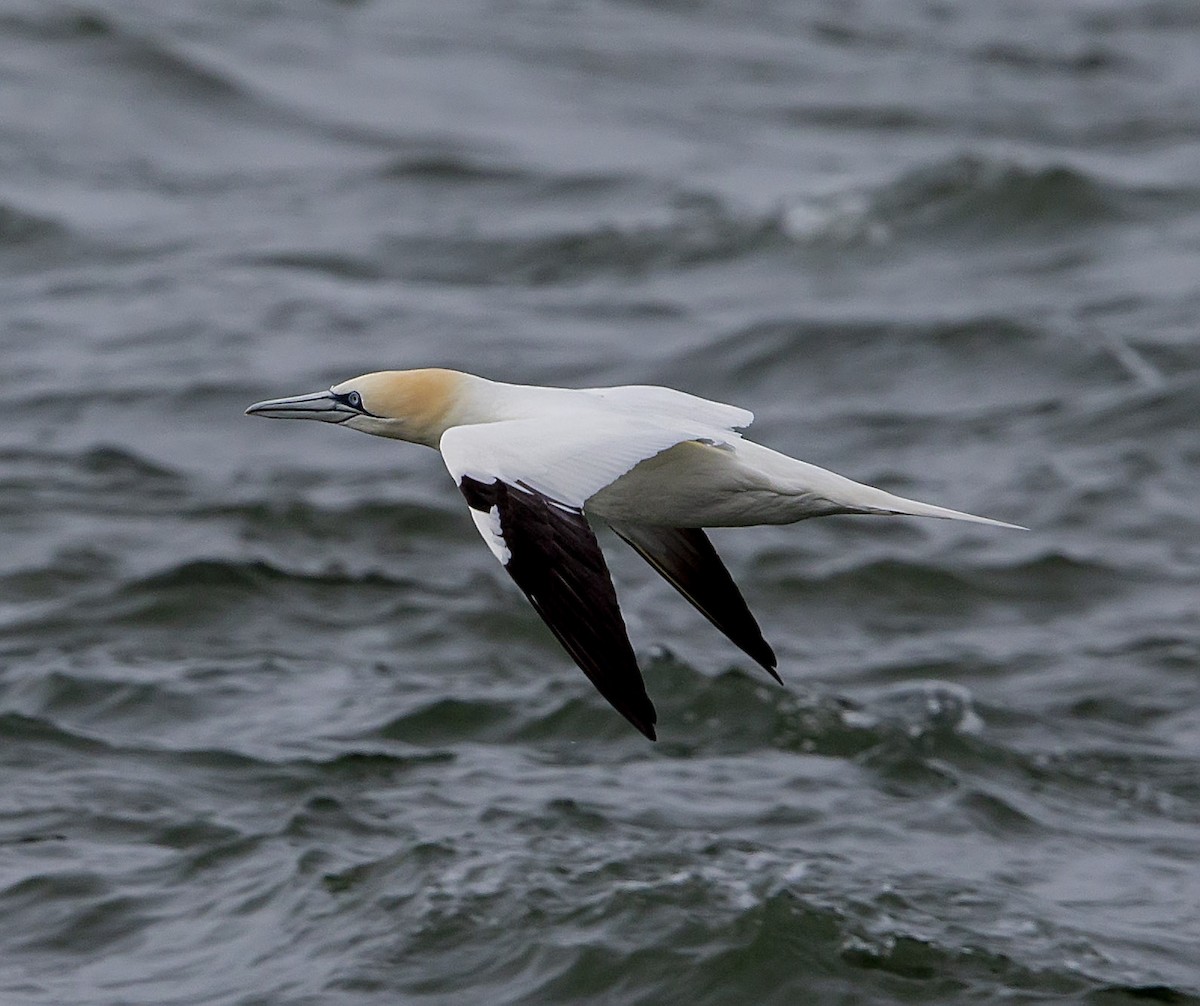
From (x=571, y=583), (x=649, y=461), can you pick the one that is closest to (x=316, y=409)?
(x=649, y=461)

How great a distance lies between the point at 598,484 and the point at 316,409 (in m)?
1.34

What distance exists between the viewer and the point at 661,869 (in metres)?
8.55

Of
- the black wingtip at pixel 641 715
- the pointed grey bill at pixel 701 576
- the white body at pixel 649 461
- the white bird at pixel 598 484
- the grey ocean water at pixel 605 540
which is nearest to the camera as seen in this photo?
the black wingtip at pixel 641 715

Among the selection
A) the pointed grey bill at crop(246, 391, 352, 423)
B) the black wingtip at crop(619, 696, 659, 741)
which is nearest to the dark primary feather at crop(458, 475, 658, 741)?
the black wingtip at crop(619, 696, 659, 741)

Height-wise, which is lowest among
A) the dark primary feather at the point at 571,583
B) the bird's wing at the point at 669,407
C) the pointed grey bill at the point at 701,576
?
the pointed grey bill at the point at 701,576

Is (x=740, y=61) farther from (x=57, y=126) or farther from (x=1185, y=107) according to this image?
(x=57, y=126)

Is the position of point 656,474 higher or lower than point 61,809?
higher

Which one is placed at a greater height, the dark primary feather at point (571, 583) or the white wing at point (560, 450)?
the white wing at point (560, 450)

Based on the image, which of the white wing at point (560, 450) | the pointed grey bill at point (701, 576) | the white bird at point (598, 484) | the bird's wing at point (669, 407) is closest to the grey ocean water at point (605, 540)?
the pointed grey bill at point (701, 576)

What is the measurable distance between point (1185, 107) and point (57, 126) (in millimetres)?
9538

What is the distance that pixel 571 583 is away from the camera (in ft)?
19.7

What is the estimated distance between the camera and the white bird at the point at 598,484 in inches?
237

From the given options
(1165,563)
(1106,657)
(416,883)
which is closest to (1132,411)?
(1165,563)

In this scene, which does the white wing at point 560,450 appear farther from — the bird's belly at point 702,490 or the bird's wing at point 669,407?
the bird's wing at point 669,407
